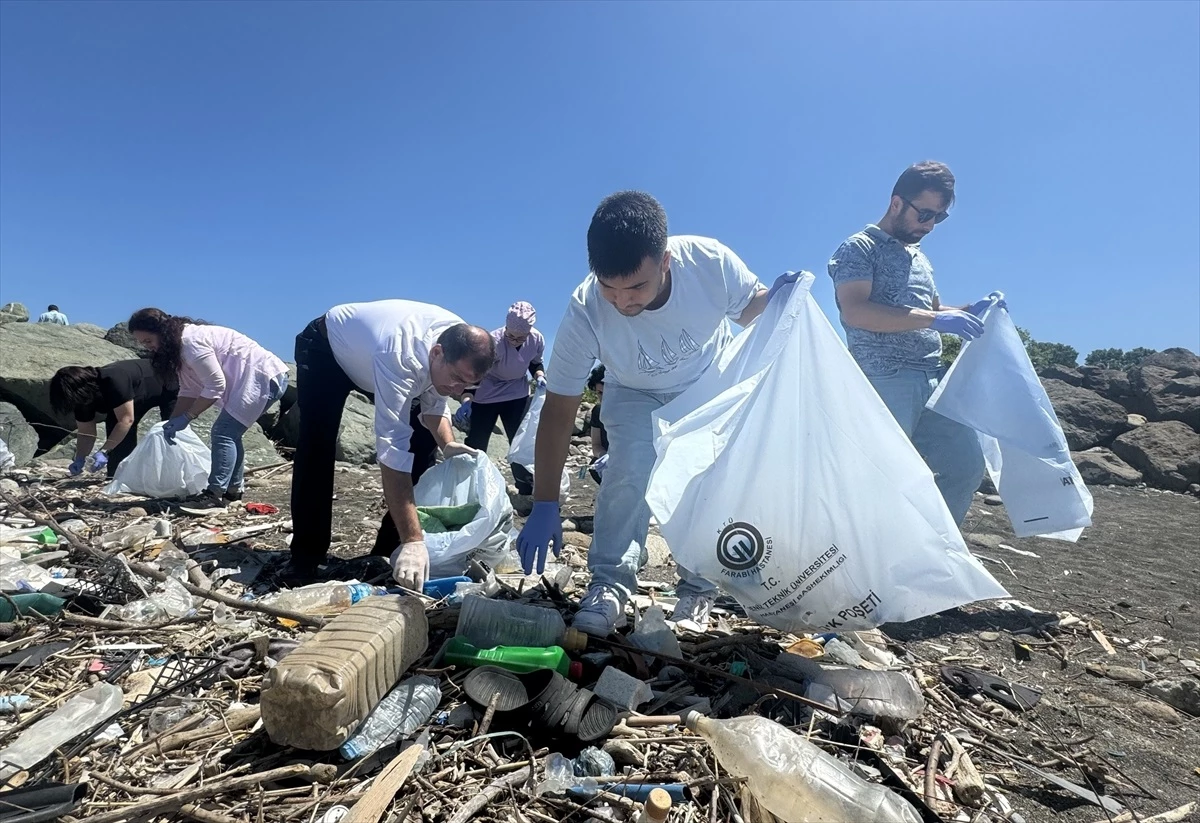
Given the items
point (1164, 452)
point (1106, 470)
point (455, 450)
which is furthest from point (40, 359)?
point (1164, 452)

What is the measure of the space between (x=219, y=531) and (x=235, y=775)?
10.3ft

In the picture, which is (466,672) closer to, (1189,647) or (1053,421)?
(1053,421)

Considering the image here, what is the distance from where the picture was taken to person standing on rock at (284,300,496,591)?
276cm

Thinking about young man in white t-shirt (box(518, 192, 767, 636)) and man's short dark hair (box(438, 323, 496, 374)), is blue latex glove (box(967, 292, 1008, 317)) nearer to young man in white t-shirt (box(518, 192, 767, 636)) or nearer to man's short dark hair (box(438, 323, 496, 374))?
young man in white t-shirt (box(518, 192, 767, 636))

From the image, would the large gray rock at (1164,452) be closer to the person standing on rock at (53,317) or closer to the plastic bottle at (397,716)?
the plastic bottle at (397,716)

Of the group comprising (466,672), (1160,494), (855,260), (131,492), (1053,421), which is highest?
(855,260)

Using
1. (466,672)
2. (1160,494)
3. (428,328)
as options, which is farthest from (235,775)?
(1160,494)

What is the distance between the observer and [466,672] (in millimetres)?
2035

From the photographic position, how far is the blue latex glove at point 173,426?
5148 mm

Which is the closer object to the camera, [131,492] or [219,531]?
[219,531]

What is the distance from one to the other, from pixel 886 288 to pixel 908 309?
0.18 m

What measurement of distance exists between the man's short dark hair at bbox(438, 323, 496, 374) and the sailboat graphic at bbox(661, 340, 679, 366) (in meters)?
0.82

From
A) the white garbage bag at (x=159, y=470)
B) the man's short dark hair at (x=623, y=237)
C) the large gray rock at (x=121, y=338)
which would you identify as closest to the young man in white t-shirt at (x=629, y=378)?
the man's short dark hair at (x=623, y=237)

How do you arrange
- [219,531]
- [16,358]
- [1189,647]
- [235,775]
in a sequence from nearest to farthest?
[235,775]
[1189,647]
[219,531]
[16,358]
